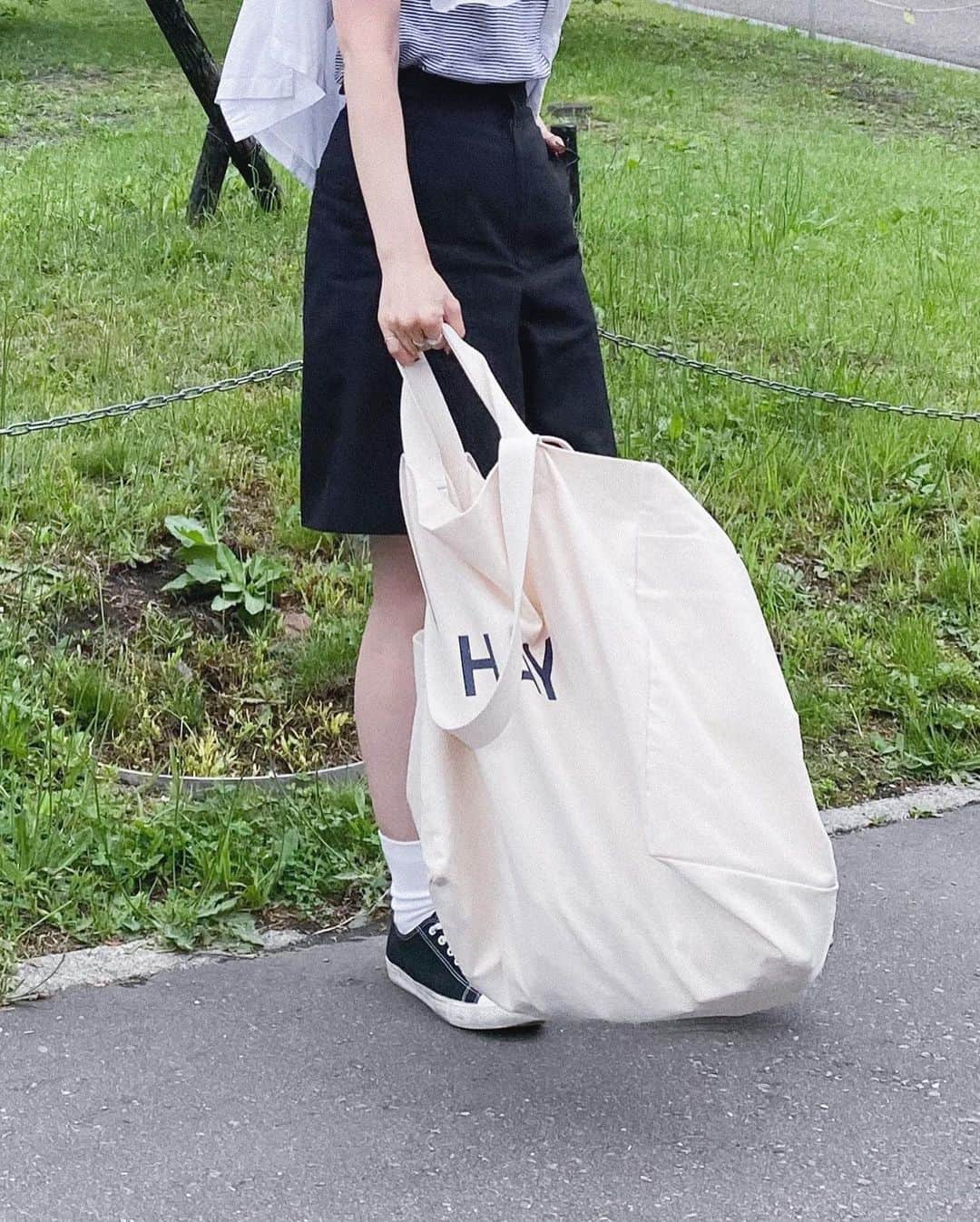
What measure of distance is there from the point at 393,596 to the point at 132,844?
0.80 metres

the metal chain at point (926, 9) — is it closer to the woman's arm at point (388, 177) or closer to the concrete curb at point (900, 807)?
the concrete curb at point (900, 807)

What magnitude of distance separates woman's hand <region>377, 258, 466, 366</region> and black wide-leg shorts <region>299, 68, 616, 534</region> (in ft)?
0.29

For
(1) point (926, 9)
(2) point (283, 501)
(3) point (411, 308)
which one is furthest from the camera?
(1) point (926, 9)

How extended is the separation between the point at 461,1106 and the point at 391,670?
62cm

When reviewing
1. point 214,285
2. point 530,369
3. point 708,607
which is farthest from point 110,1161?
point 214,285

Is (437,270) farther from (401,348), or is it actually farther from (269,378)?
(269,378)

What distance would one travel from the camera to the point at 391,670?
7.98ft

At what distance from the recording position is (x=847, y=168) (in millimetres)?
9758

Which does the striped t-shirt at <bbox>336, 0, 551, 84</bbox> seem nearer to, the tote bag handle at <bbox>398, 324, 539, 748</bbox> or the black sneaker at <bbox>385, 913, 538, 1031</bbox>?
the tote bag handle at <bbox>398, 324, 539, 748</bbox>

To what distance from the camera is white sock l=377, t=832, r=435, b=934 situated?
8.22 feet

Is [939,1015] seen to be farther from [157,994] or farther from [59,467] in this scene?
[59,467]

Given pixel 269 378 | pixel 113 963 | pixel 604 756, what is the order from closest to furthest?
pixel 604 756, pixel 113 963, pixel 269 378

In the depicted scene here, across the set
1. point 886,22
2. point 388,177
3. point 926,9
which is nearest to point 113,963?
point 388,177

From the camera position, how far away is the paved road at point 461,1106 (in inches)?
82.4
